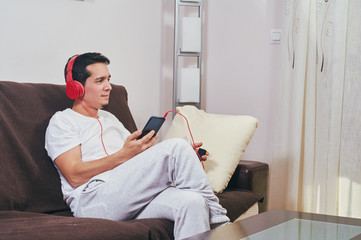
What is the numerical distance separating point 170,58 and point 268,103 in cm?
78

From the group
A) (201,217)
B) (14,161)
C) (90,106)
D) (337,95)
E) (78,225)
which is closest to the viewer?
(78,225)

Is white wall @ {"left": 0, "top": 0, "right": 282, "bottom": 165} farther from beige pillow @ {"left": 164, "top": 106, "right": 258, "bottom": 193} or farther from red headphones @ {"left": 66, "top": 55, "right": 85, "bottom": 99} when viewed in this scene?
beige pillow @ {"left": 164, "top": 106, "right": 258, "bottom": 193}

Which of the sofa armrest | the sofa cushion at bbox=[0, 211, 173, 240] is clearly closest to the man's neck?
the sofa cushion at bbox=[0, 211, 173, 240]

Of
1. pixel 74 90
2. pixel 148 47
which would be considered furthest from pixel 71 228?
pixel 148 47

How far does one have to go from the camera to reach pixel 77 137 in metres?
1.96

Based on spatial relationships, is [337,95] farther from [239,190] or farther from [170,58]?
[170,58]

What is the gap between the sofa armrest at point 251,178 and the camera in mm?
2363

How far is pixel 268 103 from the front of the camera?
3291mm

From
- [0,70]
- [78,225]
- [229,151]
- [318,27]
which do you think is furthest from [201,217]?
[318,27]

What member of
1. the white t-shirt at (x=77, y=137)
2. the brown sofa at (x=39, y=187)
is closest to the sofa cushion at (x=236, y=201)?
the brown sofa at (x=39, y=187)

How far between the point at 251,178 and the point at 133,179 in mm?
856

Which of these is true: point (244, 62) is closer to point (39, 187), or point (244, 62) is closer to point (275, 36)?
point (275, 36)

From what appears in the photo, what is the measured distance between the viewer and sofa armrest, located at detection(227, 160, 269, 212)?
2.36 metres

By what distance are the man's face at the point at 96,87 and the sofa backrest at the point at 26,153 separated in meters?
0.17
